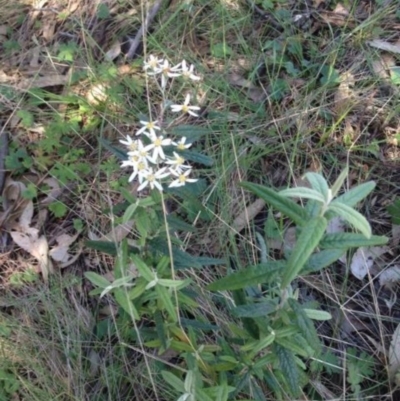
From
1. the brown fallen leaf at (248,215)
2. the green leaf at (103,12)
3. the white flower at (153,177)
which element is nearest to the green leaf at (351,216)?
the white flower at (153,177)

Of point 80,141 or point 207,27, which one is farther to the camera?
point 207,27

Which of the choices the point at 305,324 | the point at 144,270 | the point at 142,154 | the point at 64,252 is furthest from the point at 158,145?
the point at 64,252

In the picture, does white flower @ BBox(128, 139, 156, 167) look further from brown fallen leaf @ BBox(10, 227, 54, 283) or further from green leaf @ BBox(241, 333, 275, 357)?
brown fallen leaf @ BBox(10, 227, 54, 283)

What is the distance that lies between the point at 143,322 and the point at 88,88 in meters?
1.20

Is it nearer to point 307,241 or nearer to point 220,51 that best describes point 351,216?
point 307,241

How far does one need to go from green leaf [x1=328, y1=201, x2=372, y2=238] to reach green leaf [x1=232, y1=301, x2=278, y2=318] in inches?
14.9

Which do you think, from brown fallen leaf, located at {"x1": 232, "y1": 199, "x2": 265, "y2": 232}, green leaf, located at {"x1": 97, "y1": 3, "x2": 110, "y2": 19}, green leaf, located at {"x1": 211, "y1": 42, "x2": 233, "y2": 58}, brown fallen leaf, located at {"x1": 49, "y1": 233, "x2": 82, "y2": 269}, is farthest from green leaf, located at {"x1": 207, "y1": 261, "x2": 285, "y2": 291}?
green leaf, located at {"x1": 97, "y1": 3, "x2": 110, "y2": 19}

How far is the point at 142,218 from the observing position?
171 cm

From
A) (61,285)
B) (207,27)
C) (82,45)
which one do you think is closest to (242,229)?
(61,285)

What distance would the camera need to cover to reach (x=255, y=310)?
1.65 metres

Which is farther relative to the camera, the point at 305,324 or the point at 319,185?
the point at 305,324

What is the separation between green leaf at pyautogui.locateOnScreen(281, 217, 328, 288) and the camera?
→ 136cm

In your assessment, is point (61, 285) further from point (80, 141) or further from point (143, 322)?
point (80, 141)

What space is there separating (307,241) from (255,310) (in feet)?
1.17
